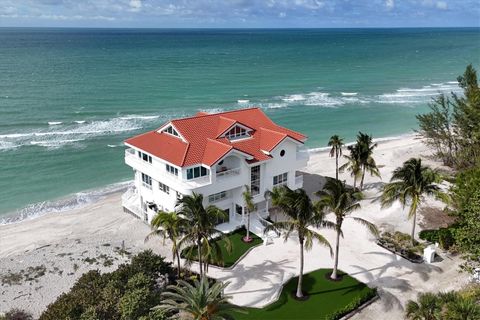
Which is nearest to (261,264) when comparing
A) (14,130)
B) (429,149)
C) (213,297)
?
(213,297)

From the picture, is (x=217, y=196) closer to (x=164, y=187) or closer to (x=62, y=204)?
(x=164, y=187)

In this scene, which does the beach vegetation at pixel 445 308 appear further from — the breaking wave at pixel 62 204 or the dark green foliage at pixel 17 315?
the breaking wave at pixel 62 204

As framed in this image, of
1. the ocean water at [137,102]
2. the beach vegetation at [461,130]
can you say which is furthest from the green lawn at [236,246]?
the beach vegetation at [461,130]

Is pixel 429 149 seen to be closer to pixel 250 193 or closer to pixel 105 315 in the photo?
pixel 250 193

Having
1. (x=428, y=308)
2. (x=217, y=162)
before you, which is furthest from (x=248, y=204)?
(x=428, y=308)

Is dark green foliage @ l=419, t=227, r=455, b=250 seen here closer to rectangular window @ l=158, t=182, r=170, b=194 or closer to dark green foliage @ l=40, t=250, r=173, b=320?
rectangular window @ l=158, t=182, r=170, b=194
